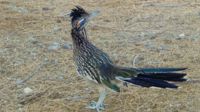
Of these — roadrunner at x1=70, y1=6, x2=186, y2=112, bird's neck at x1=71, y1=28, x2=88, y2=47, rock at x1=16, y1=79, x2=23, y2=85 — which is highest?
bird's neck at x1=71, y1=28, x2=88, y2=47

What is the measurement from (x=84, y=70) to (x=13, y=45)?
2443 millimetres

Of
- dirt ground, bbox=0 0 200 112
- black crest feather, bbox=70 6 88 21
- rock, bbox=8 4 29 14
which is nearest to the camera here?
black crest feather, bbox=70 6 88 21

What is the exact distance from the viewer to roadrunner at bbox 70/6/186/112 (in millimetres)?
4605

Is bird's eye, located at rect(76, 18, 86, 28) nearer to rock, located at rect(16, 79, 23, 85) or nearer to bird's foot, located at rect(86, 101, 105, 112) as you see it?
bird's foot, located at rect(86, 101, 105, 112)

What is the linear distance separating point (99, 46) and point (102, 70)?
2.31 meters

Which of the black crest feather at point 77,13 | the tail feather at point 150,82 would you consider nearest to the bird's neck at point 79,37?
the black crest feather at point 77,13

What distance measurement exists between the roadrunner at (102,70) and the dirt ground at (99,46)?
53 centimetres

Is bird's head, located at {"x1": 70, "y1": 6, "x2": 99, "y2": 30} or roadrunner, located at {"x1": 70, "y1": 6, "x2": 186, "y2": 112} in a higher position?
bird's head, located at {"x1": 70, "y1": 6, "x2": 99, "y2": 30}

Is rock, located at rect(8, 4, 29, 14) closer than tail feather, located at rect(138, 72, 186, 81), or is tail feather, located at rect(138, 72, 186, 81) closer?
tail feather, located at rect(138, 72, 186, 81)

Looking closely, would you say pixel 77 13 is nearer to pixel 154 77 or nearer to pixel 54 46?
pixel 154 77

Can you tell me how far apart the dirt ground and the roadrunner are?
1.75 feet

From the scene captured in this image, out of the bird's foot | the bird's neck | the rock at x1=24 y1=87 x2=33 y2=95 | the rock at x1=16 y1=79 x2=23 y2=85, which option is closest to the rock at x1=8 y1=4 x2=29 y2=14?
the rock at x1=16 y1=79 x2=23 y2=85

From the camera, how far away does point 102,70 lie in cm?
488

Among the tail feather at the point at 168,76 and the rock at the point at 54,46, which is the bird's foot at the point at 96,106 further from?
the rock at the point at 54,46
